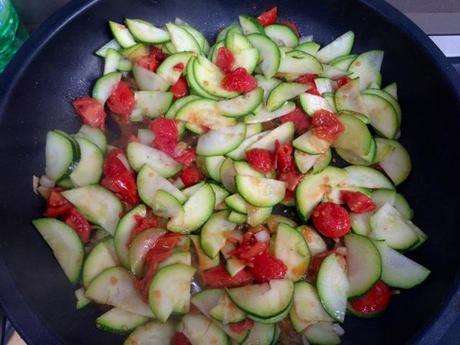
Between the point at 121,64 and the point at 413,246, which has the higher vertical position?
the point at 121,64

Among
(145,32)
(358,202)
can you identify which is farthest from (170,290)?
(145,32)


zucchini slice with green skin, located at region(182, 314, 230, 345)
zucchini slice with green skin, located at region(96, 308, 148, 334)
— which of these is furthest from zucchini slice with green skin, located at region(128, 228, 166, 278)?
zucchini slice with green skin, located at region(182, 314, 230, 345)

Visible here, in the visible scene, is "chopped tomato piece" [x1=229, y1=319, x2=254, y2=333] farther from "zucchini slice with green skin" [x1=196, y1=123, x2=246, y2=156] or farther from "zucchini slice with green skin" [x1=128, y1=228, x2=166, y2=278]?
"zucchini slice with green skin" [x1=196, y1=123, x2=246, y2=156]

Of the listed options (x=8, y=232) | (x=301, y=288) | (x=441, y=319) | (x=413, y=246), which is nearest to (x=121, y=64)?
(x=8, y=232)

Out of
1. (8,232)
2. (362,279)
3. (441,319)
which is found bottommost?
(8,232)

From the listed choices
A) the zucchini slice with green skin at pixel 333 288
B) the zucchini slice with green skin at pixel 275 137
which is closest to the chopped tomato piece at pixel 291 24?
the zucchini slice with green skin at pixel 275 137

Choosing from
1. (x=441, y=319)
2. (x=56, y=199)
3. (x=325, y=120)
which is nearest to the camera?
(x=441, y=319)

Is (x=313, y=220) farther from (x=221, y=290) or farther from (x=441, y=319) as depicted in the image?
(x=441, y=319)

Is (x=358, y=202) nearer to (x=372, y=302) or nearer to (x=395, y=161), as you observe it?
(x=395, y=161)
